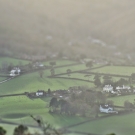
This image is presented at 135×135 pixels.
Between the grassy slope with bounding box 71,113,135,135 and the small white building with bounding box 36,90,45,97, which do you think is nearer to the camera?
the grassy slope with bounding box 71,113,135,135

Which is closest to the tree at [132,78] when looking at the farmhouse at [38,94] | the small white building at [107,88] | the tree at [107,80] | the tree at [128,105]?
the tree at [107,80]

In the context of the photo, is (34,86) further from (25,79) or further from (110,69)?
(110,69)

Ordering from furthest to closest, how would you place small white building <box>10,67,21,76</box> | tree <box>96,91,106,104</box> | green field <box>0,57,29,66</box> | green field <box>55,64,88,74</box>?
green field <box>0,57,29,66</box>
small white building <box>10,67,21,76</box>
green field <box>55,64,88,74</box>
tree <box>96,91,106,104</box>

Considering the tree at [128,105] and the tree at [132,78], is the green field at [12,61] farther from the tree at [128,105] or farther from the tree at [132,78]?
the tree at [128,105]

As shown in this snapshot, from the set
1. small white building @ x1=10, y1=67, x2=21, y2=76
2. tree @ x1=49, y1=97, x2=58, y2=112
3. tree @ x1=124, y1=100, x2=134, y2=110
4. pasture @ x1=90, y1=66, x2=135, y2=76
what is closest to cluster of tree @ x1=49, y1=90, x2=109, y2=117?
tree @ x1=49, y1=97, x2=58, y2=112

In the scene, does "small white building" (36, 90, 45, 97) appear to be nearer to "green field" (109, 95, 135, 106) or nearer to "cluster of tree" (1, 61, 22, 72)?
"cluster of tree" (1, 61, 22, 72)

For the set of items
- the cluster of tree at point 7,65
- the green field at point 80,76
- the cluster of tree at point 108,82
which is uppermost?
the cluster of tree at point 7,65

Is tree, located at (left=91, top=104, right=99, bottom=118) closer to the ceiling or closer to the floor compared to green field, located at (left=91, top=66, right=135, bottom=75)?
closer to the floor

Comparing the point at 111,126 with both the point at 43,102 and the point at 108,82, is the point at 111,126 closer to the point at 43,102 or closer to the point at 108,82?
the point at 108,82

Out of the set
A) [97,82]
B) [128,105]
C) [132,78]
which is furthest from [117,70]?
[128,105]
